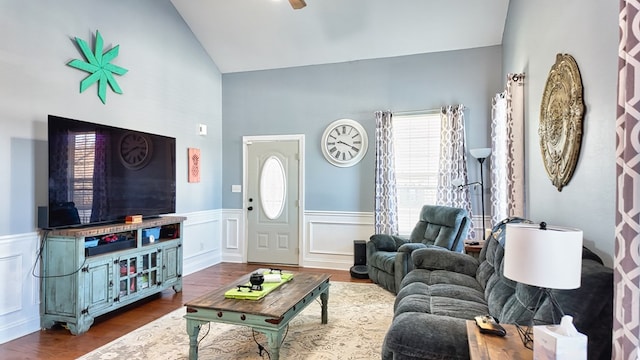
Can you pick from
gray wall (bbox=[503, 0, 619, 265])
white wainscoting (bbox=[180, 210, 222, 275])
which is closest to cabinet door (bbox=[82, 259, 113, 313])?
white wainscoting (bbox=[180, 210, 222, 275])

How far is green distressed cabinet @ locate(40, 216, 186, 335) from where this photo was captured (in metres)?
3.21

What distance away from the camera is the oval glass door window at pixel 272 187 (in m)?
5.91

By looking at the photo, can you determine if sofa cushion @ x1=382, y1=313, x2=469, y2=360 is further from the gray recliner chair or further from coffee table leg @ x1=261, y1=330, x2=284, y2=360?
the gray recliner chair

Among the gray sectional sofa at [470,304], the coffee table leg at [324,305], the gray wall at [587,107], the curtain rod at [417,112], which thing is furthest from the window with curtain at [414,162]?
the coffee table leg at [324,305]

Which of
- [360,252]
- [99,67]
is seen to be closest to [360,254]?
[360,252]

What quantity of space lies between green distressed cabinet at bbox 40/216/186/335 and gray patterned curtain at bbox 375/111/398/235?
294 cm

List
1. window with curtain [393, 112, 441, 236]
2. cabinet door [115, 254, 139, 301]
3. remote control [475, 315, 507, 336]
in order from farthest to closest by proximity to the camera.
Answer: window with curtain [393, 112, 441, 236], cabinet door [115, 254, 139, 301], remote control [475, 315, 507, 336]

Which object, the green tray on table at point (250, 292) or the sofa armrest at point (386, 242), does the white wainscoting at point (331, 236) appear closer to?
the sofa armrest at point (386, 242)

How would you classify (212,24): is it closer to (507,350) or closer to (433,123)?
(433,123)

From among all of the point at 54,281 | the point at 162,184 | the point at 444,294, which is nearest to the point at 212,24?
the point at 162,184

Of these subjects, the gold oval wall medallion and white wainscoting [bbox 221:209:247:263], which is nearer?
the gold oval wall medallion

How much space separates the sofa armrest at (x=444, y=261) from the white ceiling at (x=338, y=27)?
307 centimetres

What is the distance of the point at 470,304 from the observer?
2520 millimetres

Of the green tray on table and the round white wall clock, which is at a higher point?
the round white wall clock
